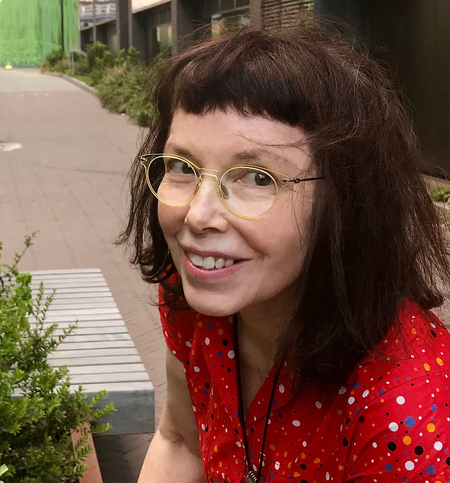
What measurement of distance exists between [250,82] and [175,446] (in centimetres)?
85

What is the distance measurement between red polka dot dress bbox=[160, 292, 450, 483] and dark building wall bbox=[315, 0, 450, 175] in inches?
189

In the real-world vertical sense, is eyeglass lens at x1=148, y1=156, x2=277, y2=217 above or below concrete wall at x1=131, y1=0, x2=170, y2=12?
above

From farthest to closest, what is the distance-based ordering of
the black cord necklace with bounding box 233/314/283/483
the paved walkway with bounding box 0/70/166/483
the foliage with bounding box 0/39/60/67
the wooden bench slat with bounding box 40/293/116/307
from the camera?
the paved walkway with bounding box 0/70/166/483, the foliage with bounding box 0/39/60/67, the wooden bench slat with bounding box 40/293/116/307, the black cord necklace with bounding box 233/314/283/483

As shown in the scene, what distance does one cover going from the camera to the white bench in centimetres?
236

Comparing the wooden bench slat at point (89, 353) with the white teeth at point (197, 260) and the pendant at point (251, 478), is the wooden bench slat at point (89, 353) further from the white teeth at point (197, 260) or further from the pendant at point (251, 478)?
the white teeth at point (197, 260)

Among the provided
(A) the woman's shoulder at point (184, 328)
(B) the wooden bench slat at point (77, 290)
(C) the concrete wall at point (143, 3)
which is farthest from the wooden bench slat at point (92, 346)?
(C) the concrete wall at point (143, 3)

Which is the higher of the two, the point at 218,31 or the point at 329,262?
the point at 218,31

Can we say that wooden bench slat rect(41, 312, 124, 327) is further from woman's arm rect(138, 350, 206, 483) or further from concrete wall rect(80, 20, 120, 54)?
concrete wall rect(80, 20, 120, 54)

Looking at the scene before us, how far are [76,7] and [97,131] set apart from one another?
1.00 m

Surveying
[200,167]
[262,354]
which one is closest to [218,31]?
[200,167]

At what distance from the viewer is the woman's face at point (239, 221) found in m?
0.98

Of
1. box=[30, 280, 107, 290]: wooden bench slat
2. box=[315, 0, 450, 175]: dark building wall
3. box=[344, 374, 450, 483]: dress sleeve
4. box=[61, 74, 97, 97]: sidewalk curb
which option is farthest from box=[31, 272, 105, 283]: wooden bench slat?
box=[315, 0, 450, 175]: dark building wall

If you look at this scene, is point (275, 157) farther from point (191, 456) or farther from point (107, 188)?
point (107, 188)

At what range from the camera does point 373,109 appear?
1039 mm
